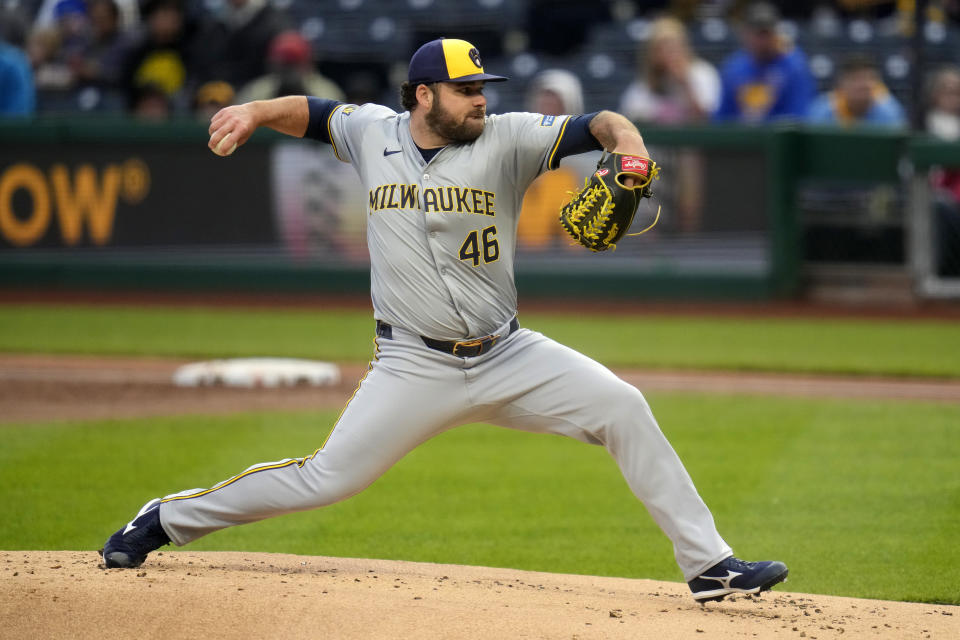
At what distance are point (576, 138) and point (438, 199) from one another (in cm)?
50

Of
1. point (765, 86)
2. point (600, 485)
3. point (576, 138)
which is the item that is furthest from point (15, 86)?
point (576, 138)

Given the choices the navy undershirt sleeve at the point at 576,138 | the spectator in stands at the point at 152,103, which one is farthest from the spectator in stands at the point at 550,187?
the navy undershirt sleeve at the point at 576,138

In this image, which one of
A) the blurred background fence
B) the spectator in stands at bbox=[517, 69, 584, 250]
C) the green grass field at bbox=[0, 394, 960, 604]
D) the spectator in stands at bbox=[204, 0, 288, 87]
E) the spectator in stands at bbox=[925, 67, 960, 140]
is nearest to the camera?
the green grass field at bbox=[0, 394, 960, 604]

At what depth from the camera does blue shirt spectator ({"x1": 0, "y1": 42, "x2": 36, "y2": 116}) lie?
513 inches

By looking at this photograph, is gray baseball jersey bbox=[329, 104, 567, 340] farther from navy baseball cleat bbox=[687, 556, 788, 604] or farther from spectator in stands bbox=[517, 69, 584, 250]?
spectator in stands bbox=[517, 69, 584, 250]

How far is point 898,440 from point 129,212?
8.08 meters

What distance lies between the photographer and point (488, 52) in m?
16.2

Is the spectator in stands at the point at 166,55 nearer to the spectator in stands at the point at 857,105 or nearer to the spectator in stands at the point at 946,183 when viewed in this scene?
the spectator in stands at the point at 857,105

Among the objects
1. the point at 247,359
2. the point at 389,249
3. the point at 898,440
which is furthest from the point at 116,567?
the point at 247,359

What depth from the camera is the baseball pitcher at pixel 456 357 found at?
449 centimetres

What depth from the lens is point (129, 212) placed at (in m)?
13.2

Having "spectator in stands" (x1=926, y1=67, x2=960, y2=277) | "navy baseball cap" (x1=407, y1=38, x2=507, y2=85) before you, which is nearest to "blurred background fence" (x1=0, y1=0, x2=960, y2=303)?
"spectator in stands" (x1=926, y1=67, x2=960, y2=277)

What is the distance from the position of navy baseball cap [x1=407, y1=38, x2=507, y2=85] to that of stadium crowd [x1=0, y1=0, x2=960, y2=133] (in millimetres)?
7404

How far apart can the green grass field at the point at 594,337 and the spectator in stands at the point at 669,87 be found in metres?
1.96
